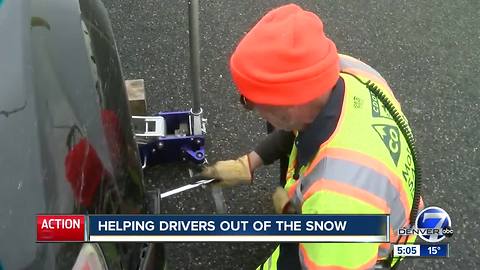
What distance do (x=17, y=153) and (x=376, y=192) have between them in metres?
0.87

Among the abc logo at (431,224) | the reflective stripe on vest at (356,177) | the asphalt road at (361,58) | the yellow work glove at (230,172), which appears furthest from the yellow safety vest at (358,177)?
the asphalt road at (361,58)

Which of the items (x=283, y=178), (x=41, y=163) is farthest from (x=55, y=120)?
(x=283, y=178)

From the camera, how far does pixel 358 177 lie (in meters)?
1.54

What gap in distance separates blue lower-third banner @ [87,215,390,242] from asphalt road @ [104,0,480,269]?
1.03 metres

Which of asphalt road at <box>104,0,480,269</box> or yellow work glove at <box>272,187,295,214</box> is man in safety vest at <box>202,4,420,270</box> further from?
asphalt road at <box>104,0,480,269</box>

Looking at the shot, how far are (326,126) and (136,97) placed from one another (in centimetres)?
158

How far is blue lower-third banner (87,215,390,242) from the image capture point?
1522mm

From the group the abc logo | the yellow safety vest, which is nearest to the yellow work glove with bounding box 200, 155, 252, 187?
the yellow safety vest

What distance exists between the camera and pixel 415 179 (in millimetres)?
1822

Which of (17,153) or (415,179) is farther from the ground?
(17,153)

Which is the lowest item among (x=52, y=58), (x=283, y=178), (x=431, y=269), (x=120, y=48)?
(x=431, y=269)

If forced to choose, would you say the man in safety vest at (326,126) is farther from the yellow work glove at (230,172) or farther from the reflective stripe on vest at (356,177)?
the yellow work glove at (230,172)

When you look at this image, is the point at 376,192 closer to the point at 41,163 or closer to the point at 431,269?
the point at 41,163

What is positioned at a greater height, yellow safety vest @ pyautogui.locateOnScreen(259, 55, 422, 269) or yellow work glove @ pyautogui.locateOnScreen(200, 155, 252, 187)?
yellow safety vest @ pyautogui.locateOnScreen(259, 55, 422, 269)
